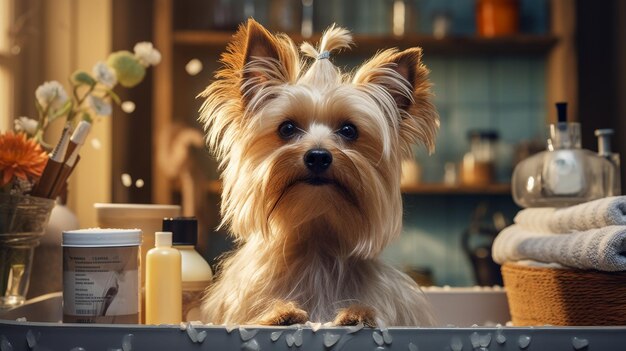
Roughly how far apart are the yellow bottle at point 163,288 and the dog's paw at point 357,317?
9.3 inches

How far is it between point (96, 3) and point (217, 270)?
7.66 feet

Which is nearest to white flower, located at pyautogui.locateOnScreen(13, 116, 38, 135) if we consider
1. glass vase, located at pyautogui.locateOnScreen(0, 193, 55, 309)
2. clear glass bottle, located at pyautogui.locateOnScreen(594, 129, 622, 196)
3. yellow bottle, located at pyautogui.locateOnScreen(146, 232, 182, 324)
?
glass vase, located at pyautogui.locateOnScreen(0, 193, 55, 309)

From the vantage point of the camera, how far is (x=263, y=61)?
136 cm

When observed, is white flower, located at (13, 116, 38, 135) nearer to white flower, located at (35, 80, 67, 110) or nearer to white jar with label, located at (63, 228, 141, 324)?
white flower, located at (35, 80, 67, 110)

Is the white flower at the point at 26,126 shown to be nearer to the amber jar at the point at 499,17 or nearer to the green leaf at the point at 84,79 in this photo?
the green leaf at the point at 84,79

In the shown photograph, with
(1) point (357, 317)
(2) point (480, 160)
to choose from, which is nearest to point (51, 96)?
(1) point (357, 317)

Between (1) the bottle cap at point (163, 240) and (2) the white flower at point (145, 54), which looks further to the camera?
(2) the white flower at point (145, 54)

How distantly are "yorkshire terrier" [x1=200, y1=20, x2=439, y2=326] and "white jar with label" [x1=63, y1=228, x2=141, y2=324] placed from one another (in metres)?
0.22

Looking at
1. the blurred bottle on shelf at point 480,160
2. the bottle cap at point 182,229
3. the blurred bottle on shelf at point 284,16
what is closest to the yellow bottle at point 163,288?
the bottle cap at point 182,229

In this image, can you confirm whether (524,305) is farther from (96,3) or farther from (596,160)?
(96,3)

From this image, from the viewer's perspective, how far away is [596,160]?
1432 millimetres

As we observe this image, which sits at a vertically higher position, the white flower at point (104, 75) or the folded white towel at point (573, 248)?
the white flower at point (104, 75)

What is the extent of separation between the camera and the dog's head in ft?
4.21

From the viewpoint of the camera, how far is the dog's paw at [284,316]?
1.05 m
